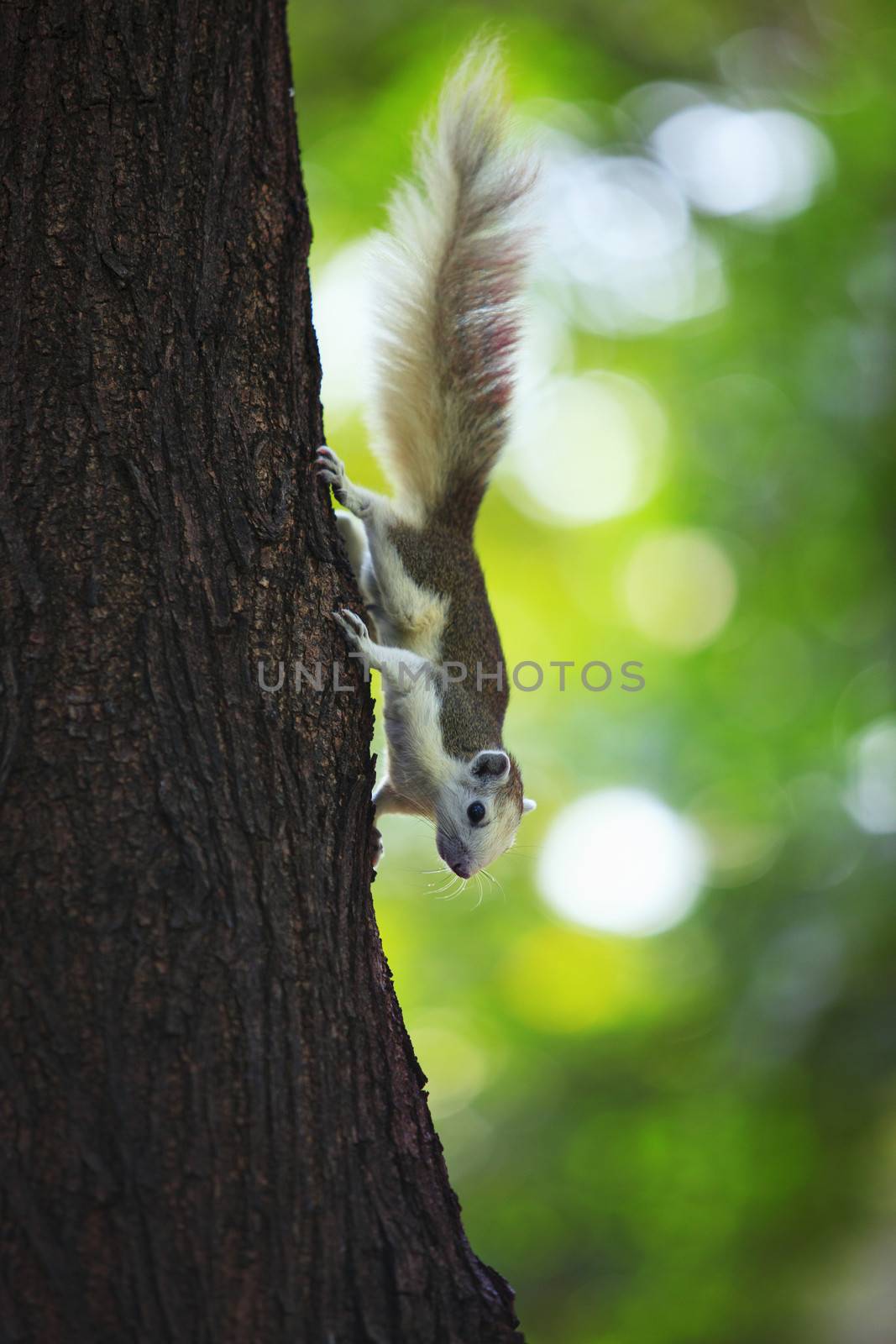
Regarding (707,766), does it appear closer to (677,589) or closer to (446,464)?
(677,589)

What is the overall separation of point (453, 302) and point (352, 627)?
4.31 ft

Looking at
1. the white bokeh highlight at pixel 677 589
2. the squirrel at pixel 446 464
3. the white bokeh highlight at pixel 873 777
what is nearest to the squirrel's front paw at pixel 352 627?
the squirrel at pixel 446 464

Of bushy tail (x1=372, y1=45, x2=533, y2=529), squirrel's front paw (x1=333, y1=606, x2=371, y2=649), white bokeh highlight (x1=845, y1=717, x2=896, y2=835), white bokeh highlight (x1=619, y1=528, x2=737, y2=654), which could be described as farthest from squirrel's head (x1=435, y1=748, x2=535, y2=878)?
white bokeh highlight (x1=619, y1=528, x2=737, y2=654)

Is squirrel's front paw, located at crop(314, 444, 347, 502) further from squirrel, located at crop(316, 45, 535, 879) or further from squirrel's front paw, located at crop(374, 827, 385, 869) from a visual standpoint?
squirrel's front paw, located at crop(374, 827, 385, 869)

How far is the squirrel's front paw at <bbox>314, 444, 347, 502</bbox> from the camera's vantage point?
229 centimetres

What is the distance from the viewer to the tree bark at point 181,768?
1656 millimetres

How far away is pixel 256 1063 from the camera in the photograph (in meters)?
1.74

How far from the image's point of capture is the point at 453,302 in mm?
3180

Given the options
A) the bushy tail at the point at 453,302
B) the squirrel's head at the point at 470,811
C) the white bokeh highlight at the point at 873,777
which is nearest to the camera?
the bushy tail at the point at 453,302

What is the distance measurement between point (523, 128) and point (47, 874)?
224 centimetres

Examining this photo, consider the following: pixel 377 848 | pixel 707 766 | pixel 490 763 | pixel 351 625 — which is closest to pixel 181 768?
pixel 351 625

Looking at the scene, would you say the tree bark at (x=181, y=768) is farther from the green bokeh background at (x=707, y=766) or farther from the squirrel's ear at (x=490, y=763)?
the green bokeh background at (x=707, y=766)

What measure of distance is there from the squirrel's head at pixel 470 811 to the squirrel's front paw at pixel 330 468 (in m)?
0.92

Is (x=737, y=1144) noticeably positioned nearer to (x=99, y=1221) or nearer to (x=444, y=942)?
(x=444, y=942)
